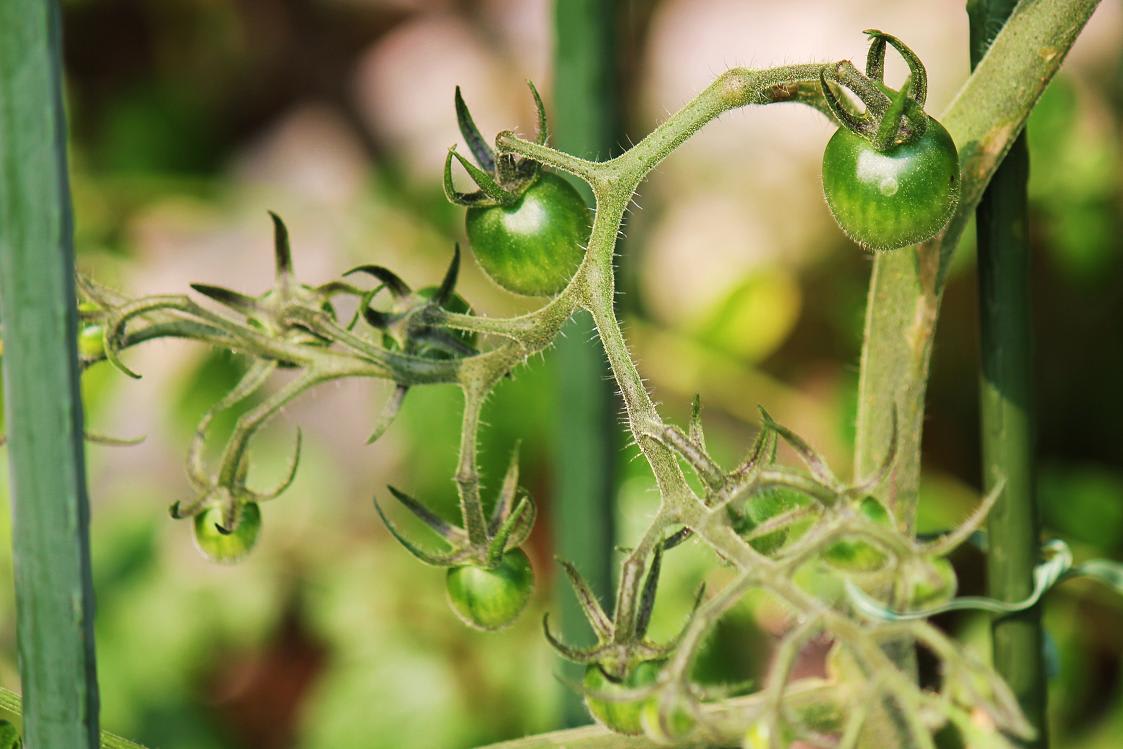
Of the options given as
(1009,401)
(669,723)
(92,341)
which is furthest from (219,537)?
(1009,401)

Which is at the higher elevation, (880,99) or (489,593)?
(880,99)

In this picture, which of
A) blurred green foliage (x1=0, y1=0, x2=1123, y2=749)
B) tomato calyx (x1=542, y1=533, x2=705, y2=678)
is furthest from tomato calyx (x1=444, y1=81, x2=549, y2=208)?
blurred green foliage (x1=0, y1=0, x2=1123, y2=749)

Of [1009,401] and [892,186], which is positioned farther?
[1009,401]

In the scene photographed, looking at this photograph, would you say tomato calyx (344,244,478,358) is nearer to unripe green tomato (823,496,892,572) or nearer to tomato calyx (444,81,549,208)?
tomato calyx (444,81,549,208)

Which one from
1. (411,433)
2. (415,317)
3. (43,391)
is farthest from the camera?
(411,433)

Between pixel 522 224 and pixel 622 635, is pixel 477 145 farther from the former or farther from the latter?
pixel 622 635

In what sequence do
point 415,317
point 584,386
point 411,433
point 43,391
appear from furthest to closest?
point 411,433
point 584,386
point 415,317
point 43,391
